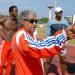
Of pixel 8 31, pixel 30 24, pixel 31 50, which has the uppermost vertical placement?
pixel 30 24

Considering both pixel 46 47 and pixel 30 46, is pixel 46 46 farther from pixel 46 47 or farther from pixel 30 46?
pixel 30 46

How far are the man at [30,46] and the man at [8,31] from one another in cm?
415

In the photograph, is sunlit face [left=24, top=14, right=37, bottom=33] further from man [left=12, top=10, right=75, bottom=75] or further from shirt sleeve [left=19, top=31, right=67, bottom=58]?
shirt sleeve [left=19, top=31, right=67, bottom=58]

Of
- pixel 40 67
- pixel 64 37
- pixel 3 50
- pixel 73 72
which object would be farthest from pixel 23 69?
pixel 73 72

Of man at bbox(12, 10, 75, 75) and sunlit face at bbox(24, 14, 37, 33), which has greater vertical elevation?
sunlit face at bbox(24, 14, 37, 33)

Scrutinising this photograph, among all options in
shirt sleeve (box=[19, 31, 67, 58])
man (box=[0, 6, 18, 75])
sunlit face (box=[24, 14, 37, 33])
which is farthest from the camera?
man (box=[0, 6, 18, 75])

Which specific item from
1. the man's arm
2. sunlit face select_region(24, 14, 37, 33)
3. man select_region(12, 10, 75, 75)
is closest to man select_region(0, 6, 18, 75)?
man select_region(12, 10, 75, 75)

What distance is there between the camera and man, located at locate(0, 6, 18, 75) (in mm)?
7867

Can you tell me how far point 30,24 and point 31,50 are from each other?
18.0 inches

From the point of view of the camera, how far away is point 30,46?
3232 mm

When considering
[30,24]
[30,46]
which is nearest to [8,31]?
[30,24]

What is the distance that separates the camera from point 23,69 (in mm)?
3600

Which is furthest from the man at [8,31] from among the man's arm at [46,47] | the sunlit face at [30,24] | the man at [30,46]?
the man's arm at [46,47]

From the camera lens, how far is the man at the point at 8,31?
7.87m
